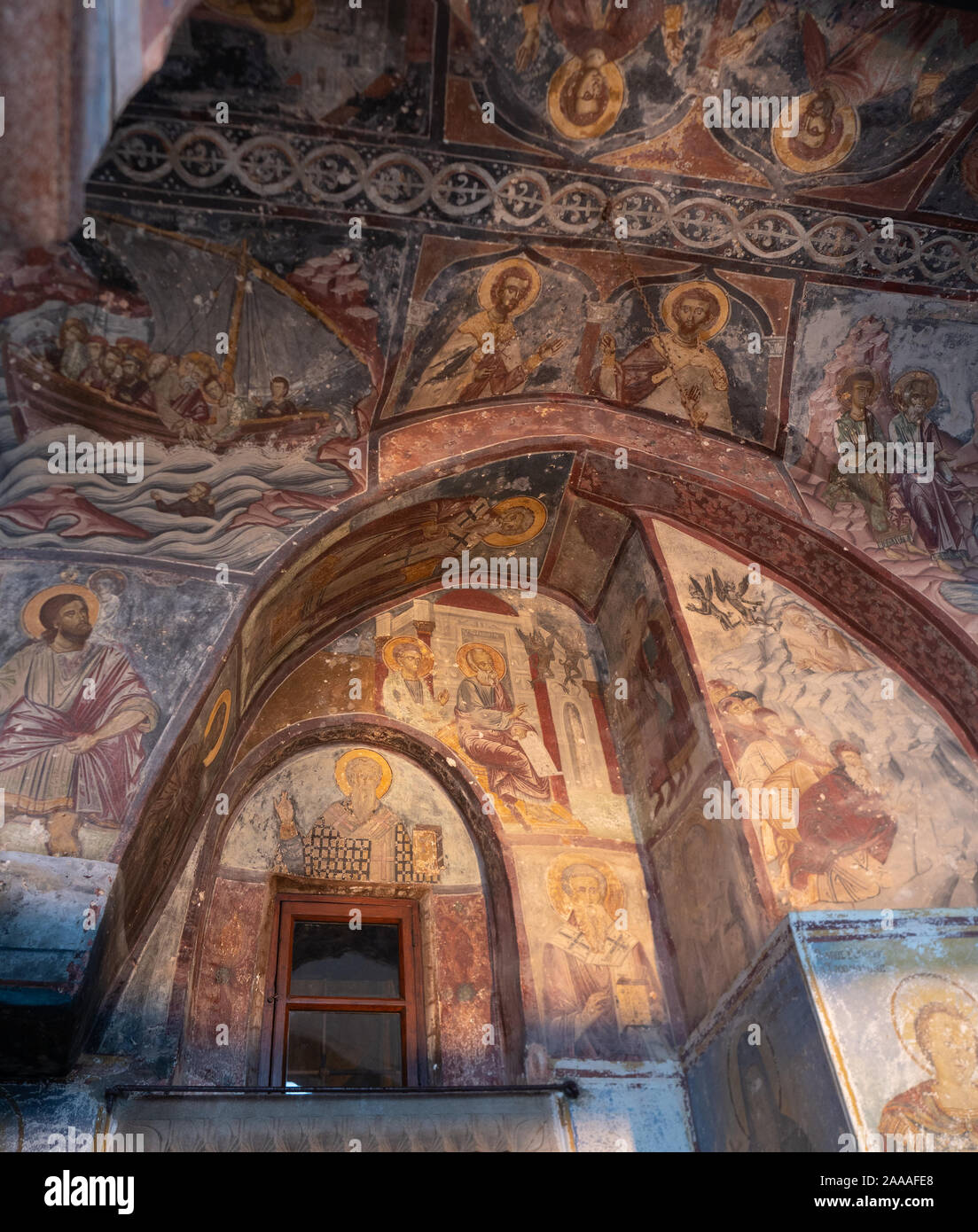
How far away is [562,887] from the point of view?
23.6 feet

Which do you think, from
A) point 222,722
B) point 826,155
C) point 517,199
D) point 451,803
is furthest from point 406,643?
point 826,155

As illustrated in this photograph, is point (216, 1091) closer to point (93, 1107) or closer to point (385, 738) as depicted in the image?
point (93, 1107)

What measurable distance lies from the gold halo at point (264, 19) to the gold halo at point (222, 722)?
158 inches

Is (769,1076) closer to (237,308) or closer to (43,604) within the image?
(43,604)

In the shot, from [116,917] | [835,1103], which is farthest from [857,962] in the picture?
[116,917]

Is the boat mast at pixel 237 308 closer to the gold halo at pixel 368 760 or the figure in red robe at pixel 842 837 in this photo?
the gold halo at pixel 368 760

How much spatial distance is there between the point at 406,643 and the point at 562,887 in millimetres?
2451

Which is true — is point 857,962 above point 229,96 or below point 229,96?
below

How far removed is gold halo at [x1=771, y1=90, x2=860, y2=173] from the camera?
6.92 metres

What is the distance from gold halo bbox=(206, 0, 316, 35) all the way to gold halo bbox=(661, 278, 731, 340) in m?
3.13

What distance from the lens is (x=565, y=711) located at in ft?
27.8

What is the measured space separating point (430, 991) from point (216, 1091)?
173 cm

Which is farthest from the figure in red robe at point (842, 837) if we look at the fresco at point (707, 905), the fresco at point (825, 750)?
the fresco at point (707, 905)

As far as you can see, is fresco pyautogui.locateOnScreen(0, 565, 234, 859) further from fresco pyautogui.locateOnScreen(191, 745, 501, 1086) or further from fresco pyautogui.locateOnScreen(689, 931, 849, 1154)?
fresco pyautogui.locateOnScreen(689, 931, 849, 1154)
